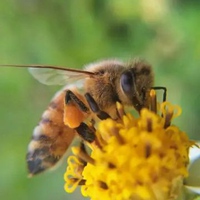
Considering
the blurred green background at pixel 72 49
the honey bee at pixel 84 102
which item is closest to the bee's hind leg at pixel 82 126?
the honey bee at pixel 84 102

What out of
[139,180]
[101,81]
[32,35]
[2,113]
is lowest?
[139,180]

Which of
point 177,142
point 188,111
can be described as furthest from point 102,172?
point 188,111

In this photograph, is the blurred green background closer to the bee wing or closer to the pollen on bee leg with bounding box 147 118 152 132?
the bee wing

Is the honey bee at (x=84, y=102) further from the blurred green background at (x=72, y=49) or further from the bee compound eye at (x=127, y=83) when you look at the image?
the blurred green background at (x=72, y=49)

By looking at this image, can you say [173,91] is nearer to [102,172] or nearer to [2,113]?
[2,113]

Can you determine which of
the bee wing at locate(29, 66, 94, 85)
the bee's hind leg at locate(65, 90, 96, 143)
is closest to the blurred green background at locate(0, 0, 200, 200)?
the bee wing at locate(29, 66, 94, 85)

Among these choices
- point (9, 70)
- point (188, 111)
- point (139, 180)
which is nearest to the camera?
point (139, 180)

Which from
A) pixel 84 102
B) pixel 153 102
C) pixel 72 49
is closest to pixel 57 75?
pixel 84 102

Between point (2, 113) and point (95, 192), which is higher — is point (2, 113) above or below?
above
